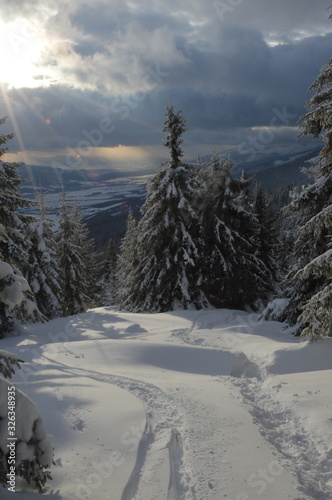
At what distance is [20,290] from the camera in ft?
12.4

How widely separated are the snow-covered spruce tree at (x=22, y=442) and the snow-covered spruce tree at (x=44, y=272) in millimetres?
18204

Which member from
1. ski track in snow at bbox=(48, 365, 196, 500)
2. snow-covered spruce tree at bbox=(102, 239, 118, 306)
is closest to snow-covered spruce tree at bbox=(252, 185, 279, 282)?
ski track in snow at bbox=(48, 365, 196, 500)

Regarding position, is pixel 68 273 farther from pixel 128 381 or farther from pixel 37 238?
pixel 128 381

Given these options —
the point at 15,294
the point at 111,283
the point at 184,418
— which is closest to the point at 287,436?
the point at 184,418

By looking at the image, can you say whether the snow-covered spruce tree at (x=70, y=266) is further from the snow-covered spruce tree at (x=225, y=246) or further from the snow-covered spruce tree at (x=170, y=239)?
the snow-covered spruce tree at (x=225, y=246)

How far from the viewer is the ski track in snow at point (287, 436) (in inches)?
173

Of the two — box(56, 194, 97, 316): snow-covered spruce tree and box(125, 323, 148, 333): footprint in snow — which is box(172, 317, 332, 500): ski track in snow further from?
box(56, 194, 97, 316): snow-covered spruce tree

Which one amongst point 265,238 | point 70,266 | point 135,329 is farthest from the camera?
point 265,238

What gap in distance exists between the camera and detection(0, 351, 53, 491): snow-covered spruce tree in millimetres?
3338

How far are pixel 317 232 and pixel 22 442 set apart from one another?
6.87 meters

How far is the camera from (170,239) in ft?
63.4

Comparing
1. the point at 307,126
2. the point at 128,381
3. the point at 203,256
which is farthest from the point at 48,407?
the point at 203,256

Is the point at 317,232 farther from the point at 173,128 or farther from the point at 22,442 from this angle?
the point at 173,128

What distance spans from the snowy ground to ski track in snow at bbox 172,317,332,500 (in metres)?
0.02
